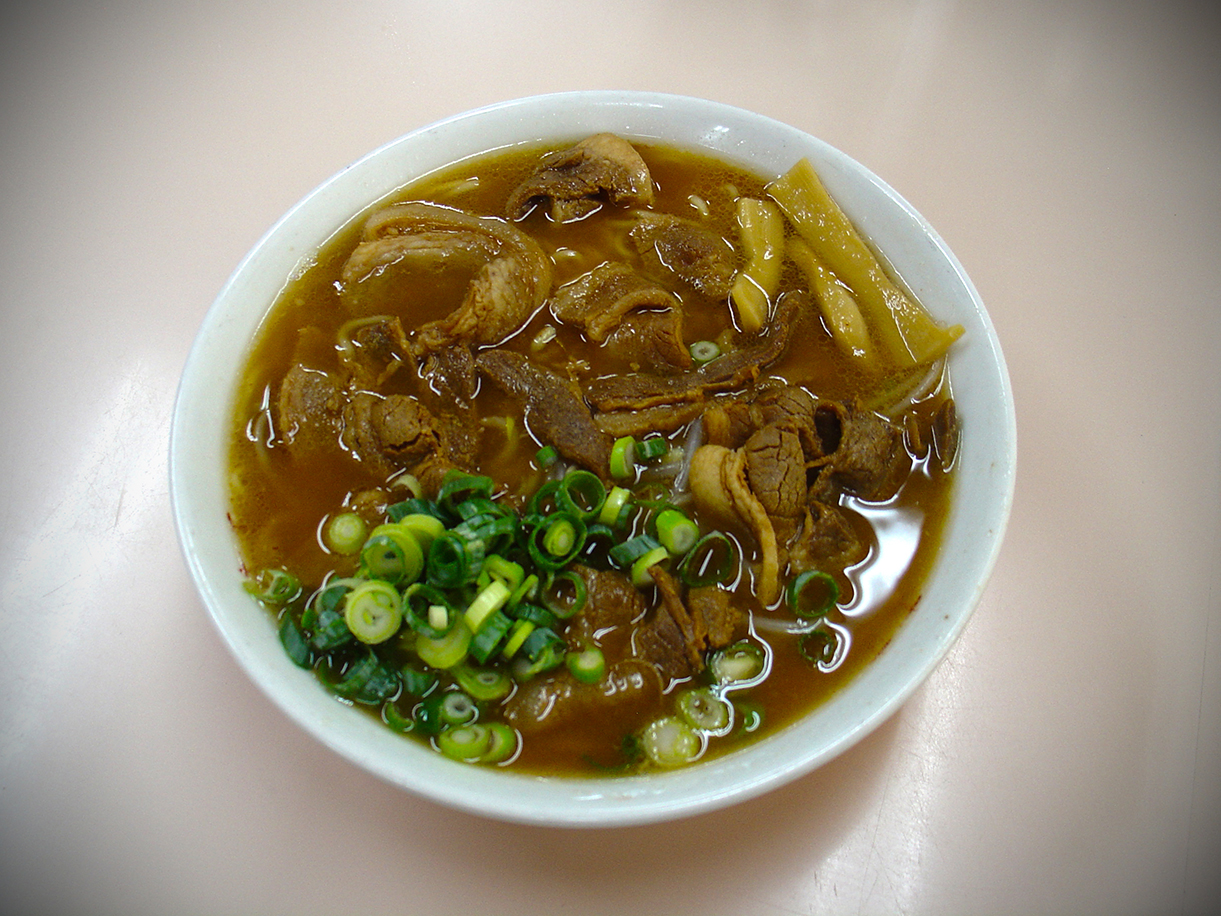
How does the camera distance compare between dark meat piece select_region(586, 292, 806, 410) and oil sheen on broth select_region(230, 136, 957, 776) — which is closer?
oil sheen on broth select_region(230, 136, 957, 776)

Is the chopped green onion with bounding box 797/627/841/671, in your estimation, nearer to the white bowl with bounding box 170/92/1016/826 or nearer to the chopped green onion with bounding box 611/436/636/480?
the white bowl with bounding box 170/92/1016/826

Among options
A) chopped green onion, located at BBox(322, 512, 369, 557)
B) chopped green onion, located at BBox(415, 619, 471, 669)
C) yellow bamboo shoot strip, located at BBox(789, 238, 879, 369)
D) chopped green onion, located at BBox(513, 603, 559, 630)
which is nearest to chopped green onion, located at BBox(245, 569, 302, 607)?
chopped green onion, located at BBox(322, 512, 369, 557)

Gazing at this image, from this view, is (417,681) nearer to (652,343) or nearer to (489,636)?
(489,636)

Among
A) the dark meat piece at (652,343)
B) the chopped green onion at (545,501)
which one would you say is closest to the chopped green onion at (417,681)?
the chopped green onion at (545,501)

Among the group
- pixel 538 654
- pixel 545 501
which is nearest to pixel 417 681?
pixel 538 654

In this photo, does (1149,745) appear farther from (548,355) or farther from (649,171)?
(649,171)

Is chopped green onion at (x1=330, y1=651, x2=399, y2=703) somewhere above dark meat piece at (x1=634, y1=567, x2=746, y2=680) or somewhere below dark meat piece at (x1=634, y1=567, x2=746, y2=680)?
below

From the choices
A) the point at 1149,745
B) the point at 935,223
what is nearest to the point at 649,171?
the point at 935,223

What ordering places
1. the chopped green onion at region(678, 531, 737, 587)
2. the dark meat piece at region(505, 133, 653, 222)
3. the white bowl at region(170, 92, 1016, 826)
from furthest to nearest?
the dark meat piece at region(505, 133, 653, 222) < the chopped green onion at region(678, 531, 737, 587) < the white bowl at region(170, 92, 1016, 826)
